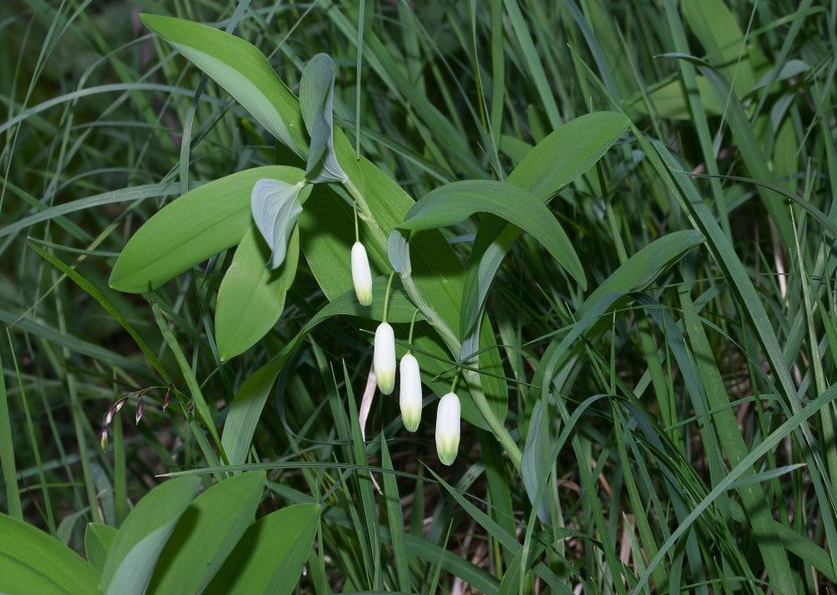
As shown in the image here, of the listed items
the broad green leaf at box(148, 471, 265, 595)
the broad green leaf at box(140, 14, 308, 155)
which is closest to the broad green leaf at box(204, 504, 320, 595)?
the broad green leaf at box(148, 471, 265, 595)

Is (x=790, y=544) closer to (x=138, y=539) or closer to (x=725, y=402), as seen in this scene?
(x=725, y=402)

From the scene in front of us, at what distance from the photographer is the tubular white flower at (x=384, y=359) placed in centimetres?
57

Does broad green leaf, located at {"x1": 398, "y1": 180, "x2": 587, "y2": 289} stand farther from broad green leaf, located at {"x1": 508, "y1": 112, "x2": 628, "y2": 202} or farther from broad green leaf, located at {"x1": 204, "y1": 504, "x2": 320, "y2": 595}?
broad green leaf, located at {"x1": 204, "y1": 504, "x2": 320, "y2": 595}

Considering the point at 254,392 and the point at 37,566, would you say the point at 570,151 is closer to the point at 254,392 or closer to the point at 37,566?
the point at 254,392

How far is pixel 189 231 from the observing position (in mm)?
583

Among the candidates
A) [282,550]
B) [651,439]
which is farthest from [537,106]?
[282,550]

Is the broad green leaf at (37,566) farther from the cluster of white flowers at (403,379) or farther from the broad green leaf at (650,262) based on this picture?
the broad green leaf at (650,262)

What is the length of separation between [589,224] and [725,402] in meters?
0.36

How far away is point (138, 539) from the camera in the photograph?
48 centimetres

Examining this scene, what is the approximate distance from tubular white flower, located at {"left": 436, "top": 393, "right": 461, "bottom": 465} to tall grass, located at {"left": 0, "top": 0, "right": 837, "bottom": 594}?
0.04 meters

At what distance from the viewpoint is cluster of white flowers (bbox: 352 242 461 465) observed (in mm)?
571

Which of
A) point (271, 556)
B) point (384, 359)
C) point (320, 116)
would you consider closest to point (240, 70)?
point (320, 116)

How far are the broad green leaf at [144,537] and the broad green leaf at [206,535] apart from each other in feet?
0.13

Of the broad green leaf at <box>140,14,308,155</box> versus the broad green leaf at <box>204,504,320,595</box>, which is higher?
the broad green leaf at <box>140,14,308,155</box>
